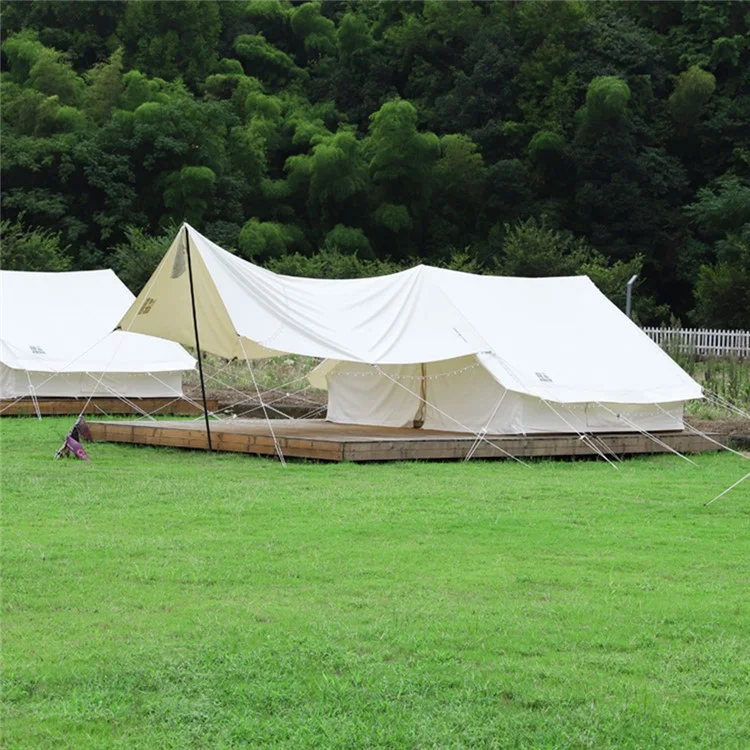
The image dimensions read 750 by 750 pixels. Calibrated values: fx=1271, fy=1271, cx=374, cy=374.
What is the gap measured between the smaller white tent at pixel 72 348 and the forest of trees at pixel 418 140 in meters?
19.7

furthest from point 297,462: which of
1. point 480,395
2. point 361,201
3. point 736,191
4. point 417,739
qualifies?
point 361,201

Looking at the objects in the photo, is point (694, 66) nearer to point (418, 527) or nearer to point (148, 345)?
point (148, 345)

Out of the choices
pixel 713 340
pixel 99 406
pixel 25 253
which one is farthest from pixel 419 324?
pixel 25 253

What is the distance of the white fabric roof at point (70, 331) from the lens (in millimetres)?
19406

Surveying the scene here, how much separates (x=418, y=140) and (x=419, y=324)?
31.8m

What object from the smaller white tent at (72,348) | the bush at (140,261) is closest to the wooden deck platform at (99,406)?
the smaller white tent at (72,348)

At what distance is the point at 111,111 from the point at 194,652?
4453cm

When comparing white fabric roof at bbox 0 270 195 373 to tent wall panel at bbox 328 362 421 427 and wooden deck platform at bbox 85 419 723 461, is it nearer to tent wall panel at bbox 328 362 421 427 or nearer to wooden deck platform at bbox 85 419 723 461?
tent wall panel at bbox 328 362 421 427

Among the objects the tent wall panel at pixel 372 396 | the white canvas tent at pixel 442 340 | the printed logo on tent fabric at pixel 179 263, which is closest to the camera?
the printed logo on tent fabric at pixel 179 263

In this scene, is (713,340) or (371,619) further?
(713,340)

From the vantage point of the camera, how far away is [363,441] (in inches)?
493

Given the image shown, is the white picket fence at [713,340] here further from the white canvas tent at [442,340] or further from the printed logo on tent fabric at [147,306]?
the printed logo on tent fabric at [147,306]

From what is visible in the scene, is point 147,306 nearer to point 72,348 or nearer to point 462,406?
point 462,406

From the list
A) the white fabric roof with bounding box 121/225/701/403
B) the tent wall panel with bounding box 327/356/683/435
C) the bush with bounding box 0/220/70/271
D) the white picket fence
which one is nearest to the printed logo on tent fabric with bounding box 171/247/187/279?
the white fabric roof with bounding box 121/225/701/403
